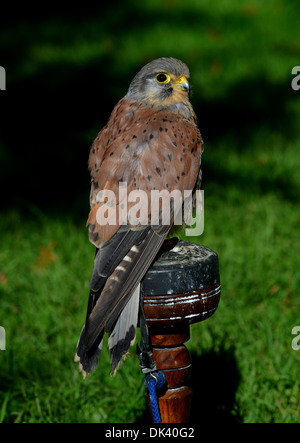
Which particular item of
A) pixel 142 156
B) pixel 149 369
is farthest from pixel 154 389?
pixel 142 156

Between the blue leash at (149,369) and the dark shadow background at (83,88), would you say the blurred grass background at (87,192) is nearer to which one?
the dark shadow background at (83,88)

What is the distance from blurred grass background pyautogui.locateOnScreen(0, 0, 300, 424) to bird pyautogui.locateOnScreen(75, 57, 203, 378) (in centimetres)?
96

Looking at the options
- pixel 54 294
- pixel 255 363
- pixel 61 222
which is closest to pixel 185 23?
pixel 61 222

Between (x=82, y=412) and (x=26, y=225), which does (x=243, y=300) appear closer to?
(x=82, y=412)

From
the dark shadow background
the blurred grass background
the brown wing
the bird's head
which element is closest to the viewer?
the brown wing

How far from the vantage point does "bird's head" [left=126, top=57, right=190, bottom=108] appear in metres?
2.80

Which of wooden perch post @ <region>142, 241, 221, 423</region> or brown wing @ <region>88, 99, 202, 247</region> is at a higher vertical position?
brown wing @ <region>88, 99, 202, 247</region>

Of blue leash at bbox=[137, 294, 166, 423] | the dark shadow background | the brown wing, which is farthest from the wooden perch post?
the dark shadow background

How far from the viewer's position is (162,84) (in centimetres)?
279

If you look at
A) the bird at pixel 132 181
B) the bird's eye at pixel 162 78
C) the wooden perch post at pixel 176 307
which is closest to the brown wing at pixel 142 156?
the bird at pixel 132 181

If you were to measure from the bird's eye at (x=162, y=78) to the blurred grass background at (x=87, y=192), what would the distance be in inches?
57.7

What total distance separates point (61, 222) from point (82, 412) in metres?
2.15

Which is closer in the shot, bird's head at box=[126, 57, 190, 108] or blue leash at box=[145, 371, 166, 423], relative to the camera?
blue leash at box=[145, 371, 166, 423]

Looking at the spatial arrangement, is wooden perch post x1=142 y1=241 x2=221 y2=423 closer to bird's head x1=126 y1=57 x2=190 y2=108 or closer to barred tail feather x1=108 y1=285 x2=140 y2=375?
barred tail feather x1=108 y1=285 x2=140 y2=375
